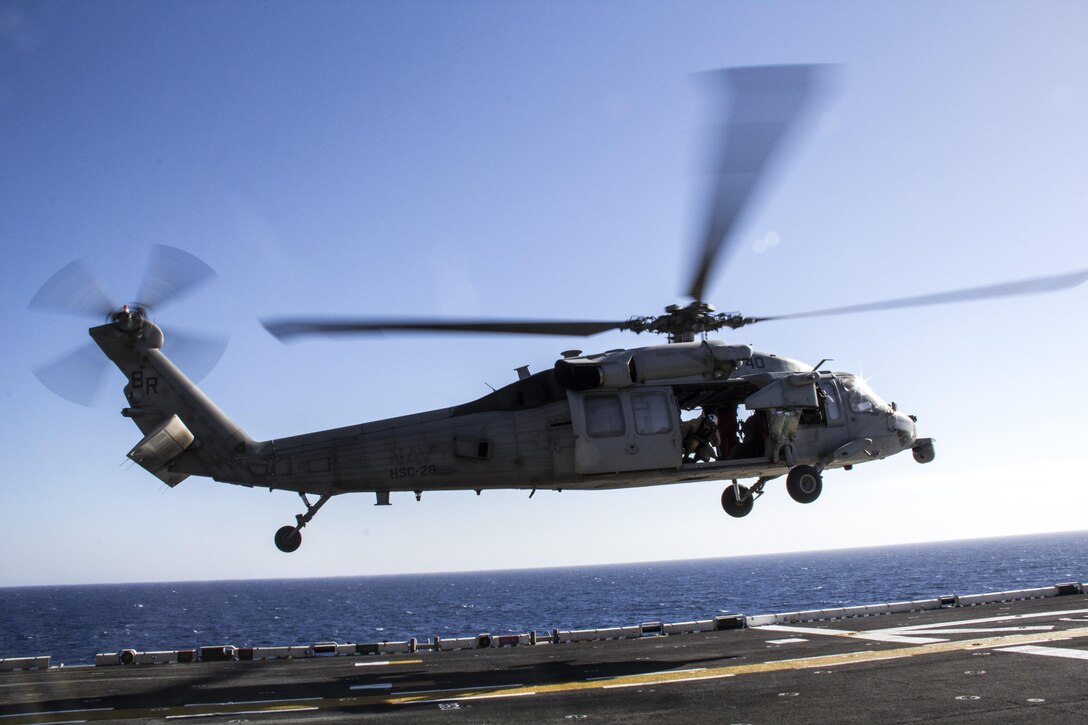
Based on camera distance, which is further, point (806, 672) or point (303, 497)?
point (303, 497)

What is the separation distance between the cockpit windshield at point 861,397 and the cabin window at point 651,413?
197 inches

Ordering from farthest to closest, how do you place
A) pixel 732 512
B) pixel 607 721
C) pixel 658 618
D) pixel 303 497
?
1. pixel 658 618
2. pixel 732 512
3. pixel 303 497
4. pixel 607 721

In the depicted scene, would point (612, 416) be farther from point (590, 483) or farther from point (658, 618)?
point (658, 618)

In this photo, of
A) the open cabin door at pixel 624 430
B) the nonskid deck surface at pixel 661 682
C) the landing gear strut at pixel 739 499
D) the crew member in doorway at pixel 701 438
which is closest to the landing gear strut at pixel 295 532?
the nonskid deck surface at pixel 661 682

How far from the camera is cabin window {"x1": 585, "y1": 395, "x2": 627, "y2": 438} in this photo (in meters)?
16.7

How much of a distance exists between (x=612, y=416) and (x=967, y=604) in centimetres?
1698

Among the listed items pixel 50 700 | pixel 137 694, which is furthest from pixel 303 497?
pixel 50 700

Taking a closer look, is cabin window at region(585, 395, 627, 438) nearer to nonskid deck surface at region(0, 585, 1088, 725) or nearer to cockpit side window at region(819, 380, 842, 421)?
nonskid deck surface at region(0, 585, 1088, 725)

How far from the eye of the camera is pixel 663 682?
550 inches

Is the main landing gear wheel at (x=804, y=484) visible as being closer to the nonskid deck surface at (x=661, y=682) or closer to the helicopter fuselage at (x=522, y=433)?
the helicopter fuselage at (x=522, y=433)

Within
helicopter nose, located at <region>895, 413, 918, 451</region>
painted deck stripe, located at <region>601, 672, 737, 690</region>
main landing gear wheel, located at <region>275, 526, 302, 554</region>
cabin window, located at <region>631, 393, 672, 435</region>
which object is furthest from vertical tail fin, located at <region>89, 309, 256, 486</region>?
helicopter nose, located at <region>895, 413, 918, 451</region>

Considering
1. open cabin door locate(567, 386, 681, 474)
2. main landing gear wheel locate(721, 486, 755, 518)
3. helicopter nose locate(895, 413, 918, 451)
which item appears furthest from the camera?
main landing gear wheel locate(721, 486, 755, 518)

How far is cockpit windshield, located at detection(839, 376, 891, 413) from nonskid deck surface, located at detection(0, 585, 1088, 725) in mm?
5186

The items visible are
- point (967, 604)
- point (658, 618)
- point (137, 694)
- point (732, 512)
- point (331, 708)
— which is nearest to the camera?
point (331, 708)
